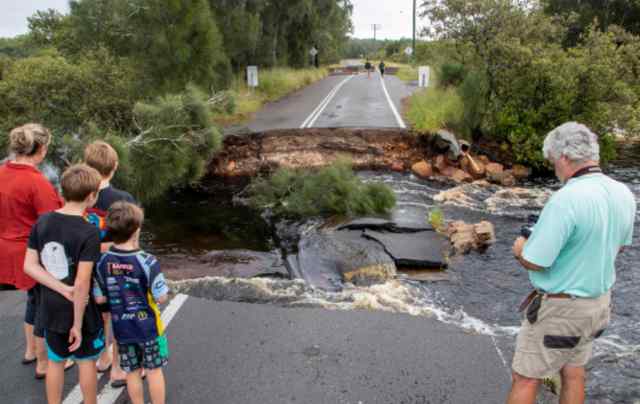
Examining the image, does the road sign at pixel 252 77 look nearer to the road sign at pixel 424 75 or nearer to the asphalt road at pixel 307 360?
the road sign at pixel 424 75

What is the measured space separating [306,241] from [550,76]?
9856 mm

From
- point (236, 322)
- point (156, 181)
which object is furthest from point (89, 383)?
point (156, 181)

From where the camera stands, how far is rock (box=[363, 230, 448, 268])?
25.8 feet

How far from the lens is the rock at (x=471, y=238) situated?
8805 mm

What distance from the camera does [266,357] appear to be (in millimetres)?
4609

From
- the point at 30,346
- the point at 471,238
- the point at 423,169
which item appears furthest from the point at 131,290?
the point at 423,169

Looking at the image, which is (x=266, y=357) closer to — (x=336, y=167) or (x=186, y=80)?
(x=336, y=167)

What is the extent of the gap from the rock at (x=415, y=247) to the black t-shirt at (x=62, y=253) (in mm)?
5247

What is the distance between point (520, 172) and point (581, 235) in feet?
42.4

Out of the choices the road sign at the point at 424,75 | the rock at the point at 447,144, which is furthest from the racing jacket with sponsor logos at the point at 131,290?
the road sign at the point at 424,75

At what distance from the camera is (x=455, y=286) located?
23.4 ft

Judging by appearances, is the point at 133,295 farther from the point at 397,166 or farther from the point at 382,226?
the point at 397,166

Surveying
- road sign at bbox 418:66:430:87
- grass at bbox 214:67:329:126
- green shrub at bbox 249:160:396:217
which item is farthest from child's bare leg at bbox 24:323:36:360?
road sign at bbox 418:66:430:87

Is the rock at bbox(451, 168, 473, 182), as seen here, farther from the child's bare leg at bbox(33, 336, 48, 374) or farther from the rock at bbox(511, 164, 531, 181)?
the child's bare leg at bbox(33, 336, 48, 374)
